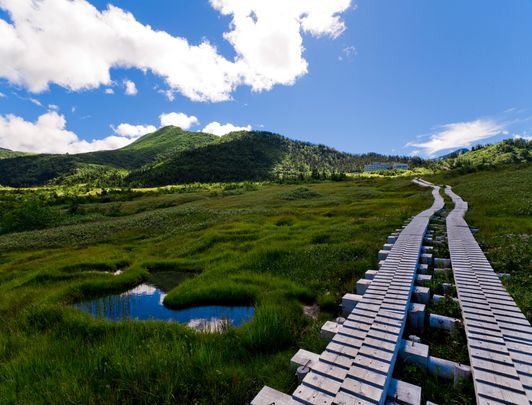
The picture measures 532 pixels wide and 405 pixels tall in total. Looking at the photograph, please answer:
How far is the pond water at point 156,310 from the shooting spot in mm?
10485

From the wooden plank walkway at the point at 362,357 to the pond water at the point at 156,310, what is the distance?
4201mm

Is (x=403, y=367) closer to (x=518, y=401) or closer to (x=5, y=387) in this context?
(x=518, y=401)

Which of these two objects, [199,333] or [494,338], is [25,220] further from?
[494,338]

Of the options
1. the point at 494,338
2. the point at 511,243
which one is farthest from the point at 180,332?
the point at 511,243

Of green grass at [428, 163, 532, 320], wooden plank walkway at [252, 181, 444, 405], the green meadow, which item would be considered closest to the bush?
the green meadow

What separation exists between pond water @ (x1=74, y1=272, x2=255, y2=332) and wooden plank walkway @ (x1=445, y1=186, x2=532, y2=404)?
6.63 m

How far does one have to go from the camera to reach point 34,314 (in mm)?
10398

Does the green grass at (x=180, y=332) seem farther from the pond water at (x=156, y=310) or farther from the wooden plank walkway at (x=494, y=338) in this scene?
the wooden plank walkway at (x=494, y=338)

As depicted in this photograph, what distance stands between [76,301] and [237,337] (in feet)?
33.6

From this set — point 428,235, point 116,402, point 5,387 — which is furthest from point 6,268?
point 428,235

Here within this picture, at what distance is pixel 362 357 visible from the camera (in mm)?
5809

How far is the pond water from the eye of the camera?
34.4 feet

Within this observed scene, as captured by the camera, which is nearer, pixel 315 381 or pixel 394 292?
pixel 315 381

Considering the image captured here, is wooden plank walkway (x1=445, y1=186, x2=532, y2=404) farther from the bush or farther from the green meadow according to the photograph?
the bush
